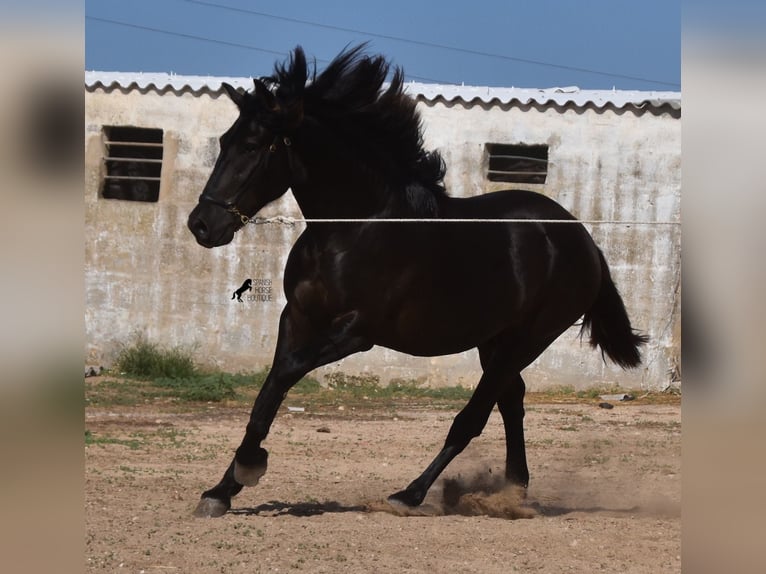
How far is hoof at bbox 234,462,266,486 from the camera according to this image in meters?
4.91

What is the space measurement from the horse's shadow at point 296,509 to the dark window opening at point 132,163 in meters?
7.11

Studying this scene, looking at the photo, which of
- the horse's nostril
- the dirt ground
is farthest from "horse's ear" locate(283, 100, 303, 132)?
the dirt ground

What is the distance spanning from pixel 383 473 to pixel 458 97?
6181mm

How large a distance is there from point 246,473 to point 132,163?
8.35 meters

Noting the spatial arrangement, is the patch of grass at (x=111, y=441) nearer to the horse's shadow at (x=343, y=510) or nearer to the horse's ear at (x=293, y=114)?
the horse's shadow at (x=343, y=510)

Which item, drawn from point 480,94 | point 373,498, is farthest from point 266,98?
point 480,94

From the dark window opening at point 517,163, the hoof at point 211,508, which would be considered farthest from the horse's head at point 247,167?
the dark window opening at point 517,163

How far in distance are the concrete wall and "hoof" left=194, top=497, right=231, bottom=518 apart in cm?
677

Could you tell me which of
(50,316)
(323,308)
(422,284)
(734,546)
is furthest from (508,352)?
(50,316)

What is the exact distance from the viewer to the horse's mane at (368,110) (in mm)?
5266

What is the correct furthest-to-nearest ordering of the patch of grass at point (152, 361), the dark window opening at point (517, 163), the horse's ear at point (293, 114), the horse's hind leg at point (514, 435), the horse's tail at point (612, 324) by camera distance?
the dark window opening at point (517, 163)
the patch of grass at point (152, 361)
the horse's tail at point (612, 324)
the horse's hind leg at point (514, 435)
the horse's ear at point (293, 114)

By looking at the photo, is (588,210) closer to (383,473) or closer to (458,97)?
(458,97)

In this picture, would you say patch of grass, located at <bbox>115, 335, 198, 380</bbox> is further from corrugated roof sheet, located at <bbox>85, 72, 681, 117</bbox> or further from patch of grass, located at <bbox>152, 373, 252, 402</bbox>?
corrugated roof sheet, located at <bbox>85, 72, 681, 117</bbox>

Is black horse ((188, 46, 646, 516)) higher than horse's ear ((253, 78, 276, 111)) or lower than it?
lower
